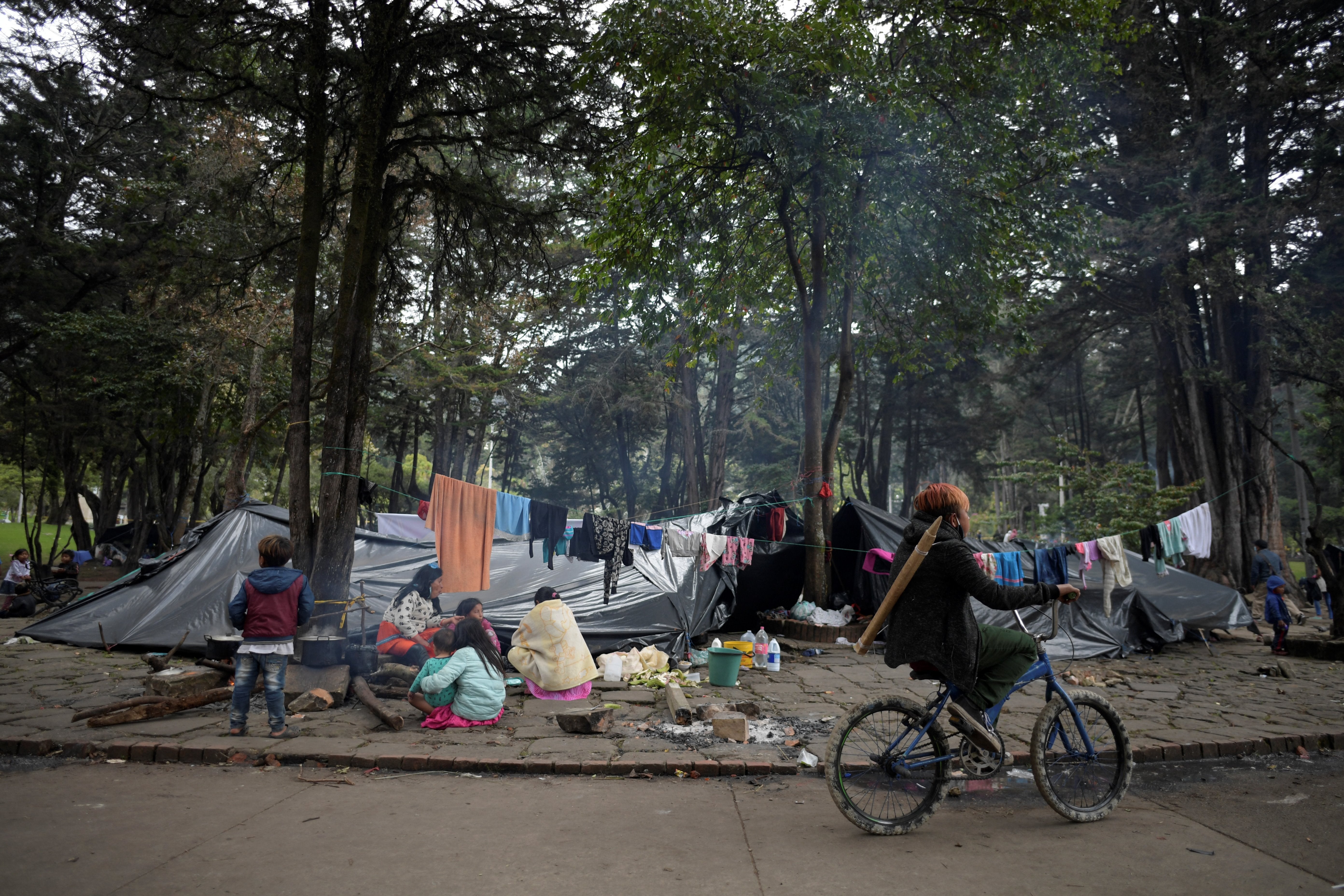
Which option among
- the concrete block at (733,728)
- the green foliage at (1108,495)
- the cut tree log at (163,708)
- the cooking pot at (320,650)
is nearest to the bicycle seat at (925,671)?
the concrete block at (733,728)

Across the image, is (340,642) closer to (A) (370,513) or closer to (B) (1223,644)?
(A) (370,513)

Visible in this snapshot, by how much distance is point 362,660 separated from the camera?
7.91m

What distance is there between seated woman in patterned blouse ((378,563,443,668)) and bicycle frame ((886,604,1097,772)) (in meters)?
5.40

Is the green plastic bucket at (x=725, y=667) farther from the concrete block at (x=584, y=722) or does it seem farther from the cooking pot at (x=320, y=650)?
the cooking pot at (x=320, y=650)

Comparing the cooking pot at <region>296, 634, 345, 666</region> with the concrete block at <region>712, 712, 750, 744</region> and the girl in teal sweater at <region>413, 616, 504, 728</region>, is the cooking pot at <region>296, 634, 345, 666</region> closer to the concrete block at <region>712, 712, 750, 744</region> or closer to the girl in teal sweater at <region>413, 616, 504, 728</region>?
the girl in teal sweater at <region>413, 616, 504, 728</region>

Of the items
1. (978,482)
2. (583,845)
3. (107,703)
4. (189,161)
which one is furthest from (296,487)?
(978,482)

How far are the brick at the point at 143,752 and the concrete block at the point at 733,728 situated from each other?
13.3 ft

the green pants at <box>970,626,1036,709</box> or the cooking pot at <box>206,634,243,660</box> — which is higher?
the green pants at <box>970,626,1036,709</box>

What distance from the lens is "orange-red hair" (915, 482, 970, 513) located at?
4.05 meters

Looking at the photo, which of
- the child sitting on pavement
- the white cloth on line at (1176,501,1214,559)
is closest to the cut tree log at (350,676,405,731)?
the white cloth on line at (1176,501,1214,559)

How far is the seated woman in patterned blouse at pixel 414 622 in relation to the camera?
8.04m

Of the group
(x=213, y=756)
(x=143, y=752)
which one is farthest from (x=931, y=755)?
(x=143, y=752)

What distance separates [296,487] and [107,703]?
97.9 inches

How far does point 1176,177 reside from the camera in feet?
57.9
